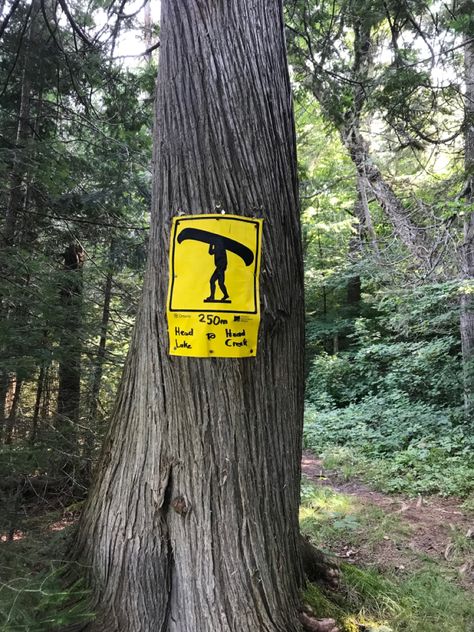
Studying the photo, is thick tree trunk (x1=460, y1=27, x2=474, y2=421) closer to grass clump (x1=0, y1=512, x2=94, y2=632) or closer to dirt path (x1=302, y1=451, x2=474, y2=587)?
dirt path (x1=302, y1=451, x2=474, y2=587)

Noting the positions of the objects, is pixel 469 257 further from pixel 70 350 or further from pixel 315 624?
pixel 315 624

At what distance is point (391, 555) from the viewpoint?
12.4 ft

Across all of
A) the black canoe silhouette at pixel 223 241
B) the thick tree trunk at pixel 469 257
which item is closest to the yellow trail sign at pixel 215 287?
the black canoe silhouette at pixel 223 241

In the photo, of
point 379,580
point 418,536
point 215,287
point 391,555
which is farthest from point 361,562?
point 215,287

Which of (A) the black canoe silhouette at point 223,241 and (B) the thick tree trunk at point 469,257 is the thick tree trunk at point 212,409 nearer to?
(A) the black canoe silhouette at point 223,241

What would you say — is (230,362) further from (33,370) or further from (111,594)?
(33,370)

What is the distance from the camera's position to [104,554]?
192 cm

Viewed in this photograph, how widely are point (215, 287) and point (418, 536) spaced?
3.76m

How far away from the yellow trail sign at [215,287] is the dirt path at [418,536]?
2.83m

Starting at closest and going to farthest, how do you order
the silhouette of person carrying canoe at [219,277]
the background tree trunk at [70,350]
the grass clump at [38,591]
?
the grass clump at [38,591]
the silhouette of person carrying canoe at [219,277]
the background tree trunk at [70,350]

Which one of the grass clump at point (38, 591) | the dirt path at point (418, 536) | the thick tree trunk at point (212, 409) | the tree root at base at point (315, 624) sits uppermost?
the thick tree trunk at point (212, 409)

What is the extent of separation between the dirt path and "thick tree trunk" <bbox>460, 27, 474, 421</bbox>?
2925 mm

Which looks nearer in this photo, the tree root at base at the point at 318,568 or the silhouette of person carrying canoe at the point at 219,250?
the silhouette of person carrying canoe at the point at 219,250

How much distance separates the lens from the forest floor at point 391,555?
8.30 ft
